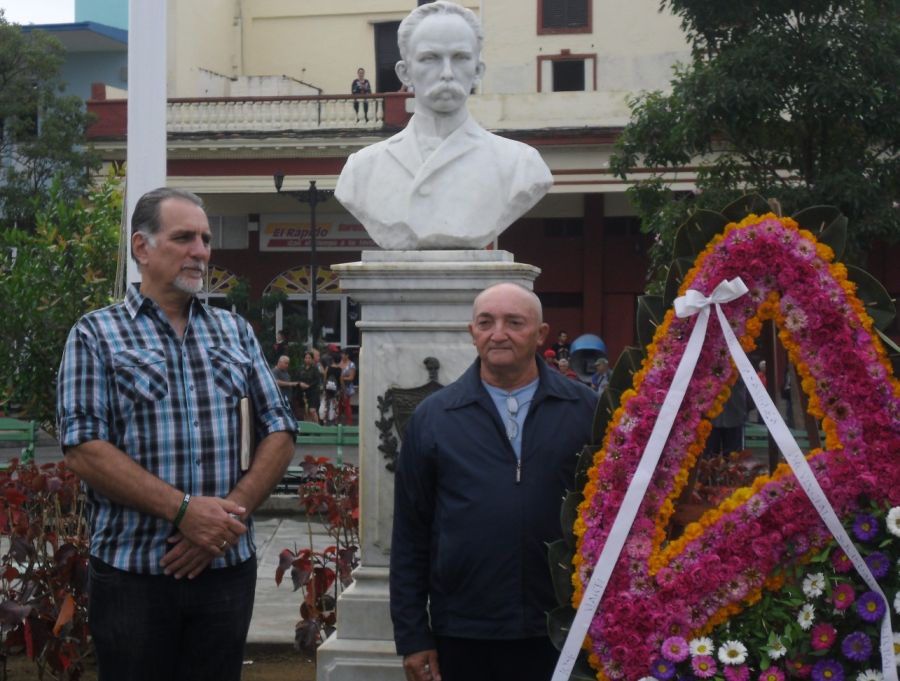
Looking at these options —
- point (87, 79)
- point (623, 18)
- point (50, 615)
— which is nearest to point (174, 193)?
point (50, 615)

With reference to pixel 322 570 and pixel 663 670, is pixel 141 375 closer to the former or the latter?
pixel 663 670

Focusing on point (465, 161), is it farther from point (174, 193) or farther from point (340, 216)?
point (340, 216)

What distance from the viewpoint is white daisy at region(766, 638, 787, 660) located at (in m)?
3.48

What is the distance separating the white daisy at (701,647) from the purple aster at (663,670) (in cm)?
6

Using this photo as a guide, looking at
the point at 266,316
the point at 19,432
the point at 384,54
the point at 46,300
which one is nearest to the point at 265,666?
the point at 46,300

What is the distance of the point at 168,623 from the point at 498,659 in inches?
34.4

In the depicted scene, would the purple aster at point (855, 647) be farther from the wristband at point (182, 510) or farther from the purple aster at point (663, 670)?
the wristband at point (182, 510)

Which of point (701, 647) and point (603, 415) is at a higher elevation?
point (603, 415)

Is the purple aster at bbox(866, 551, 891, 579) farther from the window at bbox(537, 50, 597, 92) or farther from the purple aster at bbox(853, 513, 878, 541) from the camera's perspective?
the window at bbox(537, 50, 597, 92)

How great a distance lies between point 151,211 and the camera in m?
3.85

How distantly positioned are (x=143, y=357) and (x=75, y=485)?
3758 millimetres

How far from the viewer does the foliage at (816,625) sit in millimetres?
3484

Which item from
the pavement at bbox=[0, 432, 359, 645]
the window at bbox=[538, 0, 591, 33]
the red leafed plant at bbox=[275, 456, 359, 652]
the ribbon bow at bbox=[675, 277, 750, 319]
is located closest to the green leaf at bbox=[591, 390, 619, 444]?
the ribbon bow at bbox=[675, 277, 750, 319]

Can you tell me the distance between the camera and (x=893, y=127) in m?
13.6
